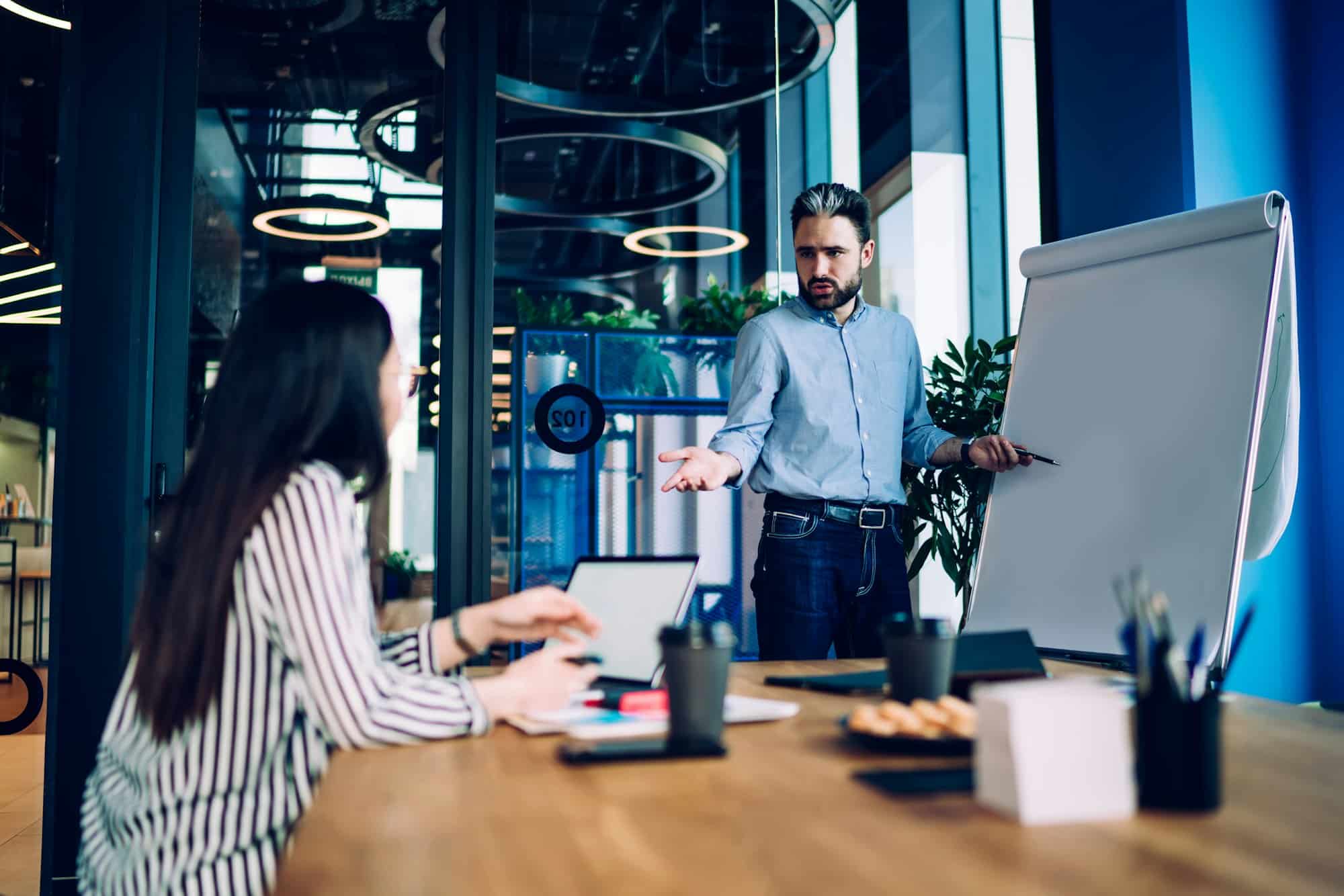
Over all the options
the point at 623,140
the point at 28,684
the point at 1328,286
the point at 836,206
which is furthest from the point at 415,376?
the point at 1328,286

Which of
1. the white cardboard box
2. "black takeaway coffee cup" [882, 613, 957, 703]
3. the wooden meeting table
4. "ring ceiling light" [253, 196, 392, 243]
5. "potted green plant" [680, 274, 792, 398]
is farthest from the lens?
"potted green plant" [680, 274, 792, 398]

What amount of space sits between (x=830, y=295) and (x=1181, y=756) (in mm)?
1950

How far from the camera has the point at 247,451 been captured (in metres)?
1.05

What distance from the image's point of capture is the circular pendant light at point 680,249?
19.5 feet

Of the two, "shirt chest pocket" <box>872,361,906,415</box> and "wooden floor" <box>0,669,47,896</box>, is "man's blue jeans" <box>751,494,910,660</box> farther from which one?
"wooden floor" <box>0,669,47,896</box>

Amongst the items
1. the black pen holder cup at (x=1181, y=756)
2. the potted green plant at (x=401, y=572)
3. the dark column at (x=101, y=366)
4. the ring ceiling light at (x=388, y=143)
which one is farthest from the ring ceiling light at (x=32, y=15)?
the black pen holder cup at (x=1181, y=756)

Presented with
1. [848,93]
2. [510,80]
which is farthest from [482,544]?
[848,93]

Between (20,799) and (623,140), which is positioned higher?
(623,140)

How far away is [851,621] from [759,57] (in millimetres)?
3293

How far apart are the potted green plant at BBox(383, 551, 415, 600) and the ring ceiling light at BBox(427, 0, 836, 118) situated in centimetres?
181

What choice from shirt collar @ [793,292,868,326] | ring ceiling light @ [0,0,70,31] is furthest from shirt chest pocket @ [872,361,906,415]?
ring ceiling light @ [0,0,70,31]

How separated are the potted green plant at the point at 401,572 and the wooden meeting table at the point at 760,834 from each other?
230cm

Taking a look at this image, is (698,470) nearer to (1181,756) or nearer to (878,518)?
(878,518)

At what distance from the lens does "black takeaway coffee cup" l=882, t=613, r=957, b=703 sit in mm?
1109
